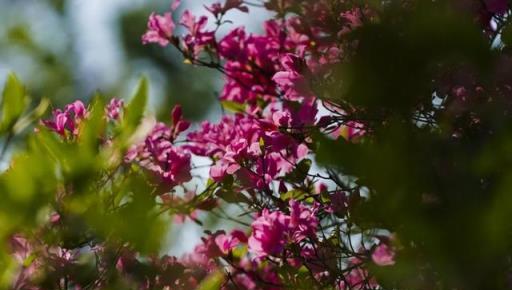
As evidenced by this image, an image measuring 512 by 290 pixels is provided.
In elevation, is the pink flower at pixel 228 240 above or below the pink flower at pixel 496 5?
below

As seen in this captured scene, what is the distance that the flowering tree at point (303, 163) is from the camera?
2.49ft

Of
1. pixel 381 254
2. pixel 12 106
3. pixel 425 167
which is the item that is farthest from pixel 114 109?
pixel 425 167

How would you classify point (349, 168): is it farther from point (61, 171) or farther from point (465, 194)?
point (61, 171)

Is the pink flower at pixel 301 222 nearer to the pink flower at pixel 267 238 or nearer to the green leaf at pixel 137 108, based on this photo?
the pink flower at pixel 267 238

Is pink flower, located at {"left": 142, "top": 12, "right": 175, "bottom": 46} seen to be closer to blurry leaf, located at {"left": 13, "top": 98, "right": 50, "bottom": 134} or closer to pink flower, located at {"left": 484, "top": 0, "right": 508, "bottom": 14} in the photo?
pink flower, located at {"left": 484, "top": 0, "right": 508, "bottom": 14}

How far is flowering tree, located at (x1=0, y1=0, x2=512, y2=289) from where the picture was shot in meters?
0.76

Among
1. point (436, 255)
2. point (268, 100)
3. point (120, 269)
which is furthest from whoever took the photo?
point (268, 100)

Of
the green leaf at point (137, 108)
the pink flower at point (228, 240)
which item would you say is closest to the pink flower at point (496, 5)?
the pink flower at point (228, 240)

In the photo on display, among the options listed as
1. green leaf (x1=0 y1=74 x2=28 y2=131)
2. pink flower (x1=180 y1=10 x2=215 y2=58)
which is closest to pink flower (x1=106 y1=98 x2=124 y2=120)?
pink flower (x1=180 y1=10 x2=215 y2=58)

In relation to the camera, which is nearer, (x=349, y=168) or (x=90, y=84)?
(x=349, y=168)

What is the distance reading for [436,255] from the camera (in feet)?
2.35

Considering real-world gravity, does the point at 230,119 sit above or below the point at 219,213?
above

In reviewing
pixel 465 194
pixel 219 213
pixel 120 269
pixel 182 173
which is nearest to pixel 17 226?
pixel 465 194

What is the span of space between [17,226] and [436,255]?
40 cm
